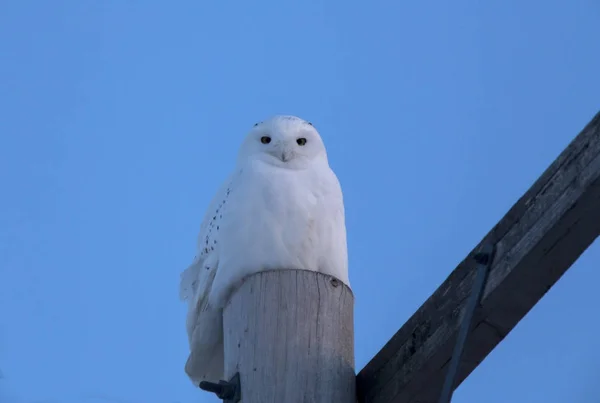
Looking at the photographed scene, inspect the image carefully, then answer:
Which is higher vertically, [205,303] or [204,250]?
[204,250]

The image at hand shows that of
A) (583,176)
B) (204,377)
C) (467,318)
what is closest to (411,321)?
(467,318)

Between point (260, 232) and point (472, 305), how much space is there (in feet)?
3.69

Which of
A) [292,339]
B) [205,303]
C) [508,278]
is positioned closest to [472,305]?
[508,278]

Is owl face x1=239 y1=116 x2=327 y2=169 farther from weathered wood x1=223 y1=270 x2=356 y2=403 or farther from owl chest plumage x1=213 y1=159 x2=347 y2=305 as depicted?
weathered wood x1=223 y1=270 x2=356 y2=403

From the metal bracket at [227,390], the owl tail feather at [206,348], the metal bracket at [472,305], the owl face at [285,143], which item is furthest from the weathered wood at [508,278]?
the owl face at [285,143]

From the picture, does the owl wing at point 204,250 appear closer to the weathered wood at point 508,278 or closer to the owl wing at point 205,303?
the owl wing at point 205,303

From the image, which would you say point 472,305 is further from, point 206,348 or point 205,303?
point 205,303

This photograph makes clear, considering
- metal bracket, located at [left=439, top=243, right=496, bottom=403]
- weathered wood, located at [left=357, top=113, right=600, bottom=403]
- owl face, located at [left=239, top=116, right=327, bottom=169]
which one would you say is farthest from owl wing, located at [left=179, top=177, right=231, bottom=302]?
metal bracket, located at [left=439, top=243, right=496, bottom=403]

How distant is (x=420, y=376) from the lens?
6.50 feet

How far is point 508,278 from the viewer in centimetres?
179

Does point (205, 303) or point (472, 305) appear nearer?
point (472, 305)

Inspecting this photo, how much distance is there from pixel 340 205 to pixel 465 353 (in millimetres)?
1367

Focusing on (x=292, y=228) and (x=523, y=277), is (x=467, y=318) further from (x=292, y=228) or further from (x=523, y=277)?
(x=292, y=228)

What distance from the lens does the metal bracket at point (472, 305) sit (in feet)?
5.78
